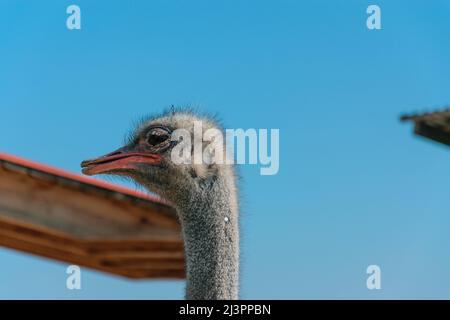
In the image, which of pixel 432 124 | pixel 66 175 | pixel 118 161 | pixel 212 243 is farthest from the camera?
pixel 66 175

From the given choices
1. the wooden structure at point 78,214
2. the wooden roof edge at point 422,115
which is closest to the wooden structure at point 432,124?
the wooden roof edge at point 422,115

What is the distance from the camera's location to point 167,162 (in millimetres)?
4406

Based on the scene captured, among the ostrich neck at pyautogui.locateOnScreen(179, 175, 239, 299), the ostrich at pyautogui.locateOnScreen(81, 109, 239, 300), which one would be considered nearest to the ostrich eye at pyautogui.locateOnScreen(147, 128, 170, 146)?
the ostrich at pyautogui.locateOnScreen(81, 109, 239, 300)

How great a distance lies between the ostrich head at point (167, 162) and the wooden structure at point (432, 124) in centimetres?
162

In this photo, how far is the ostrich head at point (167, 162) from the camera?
4.30m

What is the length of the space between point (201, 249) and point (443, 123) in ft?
6.74

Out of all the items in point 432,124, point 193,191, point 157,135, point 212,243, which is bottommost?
point 212,243

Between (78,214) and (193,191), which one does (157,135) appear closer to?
(193,191)

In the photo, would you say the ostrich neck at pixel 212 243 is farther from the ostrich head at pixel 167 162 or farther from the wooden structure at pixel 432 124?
the wooden structure at pixel 432 124

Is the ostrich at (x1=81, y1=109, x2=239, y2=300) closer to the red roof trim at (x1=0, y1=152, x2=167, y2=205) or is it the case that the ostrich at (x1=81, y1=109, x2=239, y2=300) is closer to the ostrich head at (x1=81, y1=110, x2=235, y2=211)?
the ostrich head at (x1=81, y1=110, x2=235, y2=211)

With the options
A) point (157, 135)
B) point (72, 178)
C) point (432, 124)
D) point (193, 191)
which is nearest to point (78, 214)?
point (72, 178)

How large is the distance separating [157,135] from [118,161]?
17cm

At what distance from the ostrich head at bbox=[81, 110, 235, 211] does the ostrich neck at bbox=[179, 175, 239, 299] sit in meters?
0.04
